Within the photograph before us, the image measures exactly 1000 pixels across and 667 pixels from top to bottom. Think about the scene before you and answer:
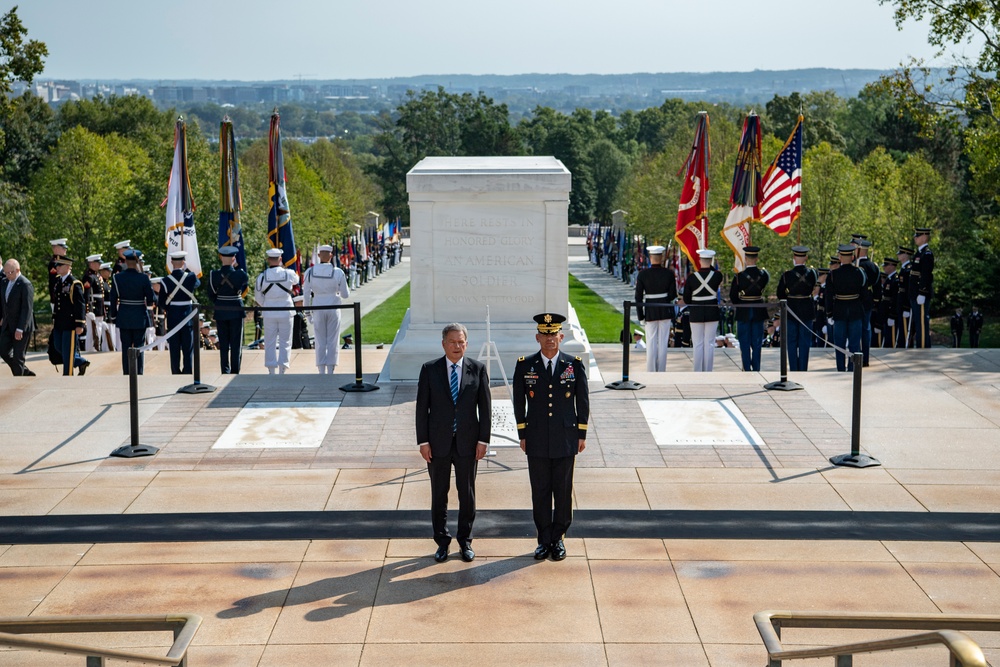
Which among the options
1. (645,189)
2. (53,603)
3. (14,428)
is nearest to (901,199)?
(645,189)

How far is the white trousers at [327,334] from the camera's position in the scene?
13648mm

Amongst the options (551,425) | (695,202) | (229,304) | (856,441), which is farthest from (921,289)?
(551,425)

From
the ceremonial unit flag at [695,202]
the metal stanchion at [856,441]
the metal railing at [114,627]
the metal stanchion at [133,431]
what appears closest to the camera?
the metal railing at [114,627]

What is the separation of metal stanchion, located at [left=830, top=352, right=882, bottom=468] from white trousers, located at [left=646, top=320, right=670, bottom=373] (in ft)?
14.3

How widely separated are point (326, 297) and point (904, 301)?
7914mm

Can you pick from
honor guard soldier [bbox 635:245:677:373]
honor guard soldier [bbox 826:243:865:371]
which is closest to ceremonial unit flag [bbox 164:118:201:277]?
honor guard soldier [bbox 635:245:677:373]

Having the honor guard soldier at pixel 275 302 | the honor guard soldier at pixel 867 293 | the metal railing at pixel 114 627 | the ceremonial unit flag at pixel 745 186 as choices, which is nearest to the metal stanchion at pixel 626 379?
the honor guard soldier at pixel 867 293

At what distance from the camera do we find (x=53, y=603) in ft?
22.0

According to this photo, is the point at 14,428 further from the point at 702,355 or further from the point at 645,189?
the point at 645,189

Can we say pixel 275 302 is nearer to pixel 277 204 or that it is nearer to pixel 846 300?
pixel 277 204

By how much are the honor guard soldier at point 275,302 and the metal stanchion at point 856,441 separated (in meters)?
6.42

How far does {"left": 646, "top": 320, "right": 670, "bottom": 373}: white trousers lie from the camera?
13.7m

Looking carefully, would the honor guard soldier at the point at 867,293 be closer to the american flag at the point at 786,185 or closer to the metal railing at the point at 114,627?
the american flag at the point at 786,185

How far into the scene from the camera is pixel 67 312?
44.9ft
